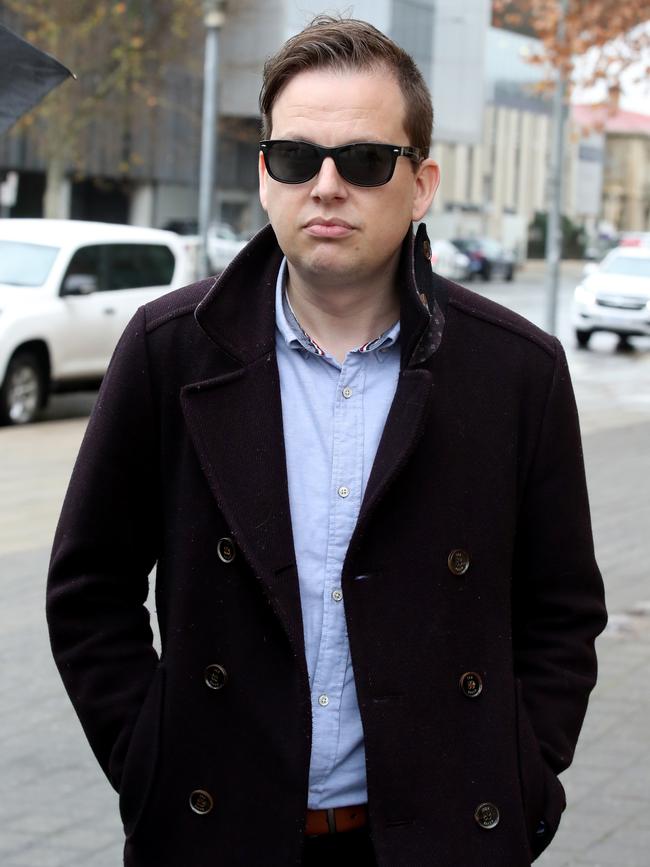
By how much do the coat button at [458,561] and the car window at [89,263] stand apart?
12.5 metres

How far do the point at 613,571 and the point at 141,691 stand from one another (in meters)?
6.18

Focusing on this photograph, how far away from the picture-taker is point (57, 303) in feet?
46.6

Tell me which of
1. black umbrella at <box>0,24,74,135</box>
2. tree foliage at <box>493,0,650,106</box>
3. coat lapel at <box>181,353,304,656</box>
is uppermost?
tree foliage at <box>493,0,650,106</box>

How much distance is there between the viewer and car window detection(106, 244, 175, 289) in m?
15.3

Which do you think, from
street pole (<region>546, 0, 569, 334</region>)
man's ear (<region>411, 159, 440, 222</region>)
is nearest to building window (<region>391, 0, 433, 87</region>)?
street pole (<region>546, 0, 569, 334</region>)

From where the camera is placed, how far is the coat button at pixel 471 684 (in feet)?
7.39

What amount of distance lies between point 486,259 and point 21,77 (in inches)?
1886

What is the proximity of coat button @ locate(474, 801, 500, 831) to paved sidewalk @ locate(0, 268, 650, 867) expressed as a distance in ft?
6.99

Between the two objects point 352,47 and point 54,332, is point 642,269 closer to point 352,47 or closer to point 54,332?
point 54,332

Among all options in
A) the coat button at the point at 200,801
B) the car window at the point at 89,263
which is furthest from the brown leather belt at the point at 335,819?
the car window at the point at 89,263

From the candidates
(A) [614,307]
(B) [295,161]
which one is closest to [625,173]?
(A) [614,307]

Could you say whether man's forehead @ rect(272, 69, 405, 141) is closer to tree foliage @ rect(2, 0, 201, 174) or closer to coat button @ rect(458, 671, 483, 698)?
coat button @ rect(458, 671, 483, 698)

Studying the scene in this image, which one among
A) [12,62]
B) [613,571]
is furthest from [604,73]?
[12,62]

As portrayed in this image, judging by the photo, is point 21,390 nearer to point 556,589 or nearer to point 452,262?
point 556,589
